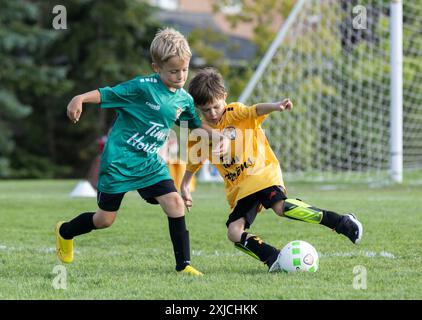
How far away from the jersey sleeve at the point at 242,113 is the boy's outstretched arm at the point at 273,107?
8cm

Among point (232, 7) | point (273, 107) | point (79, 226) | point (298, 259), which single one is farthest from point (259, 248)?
point (232, 7)

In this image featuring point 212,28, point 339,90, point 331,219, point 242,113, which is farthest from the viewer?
point 212,28

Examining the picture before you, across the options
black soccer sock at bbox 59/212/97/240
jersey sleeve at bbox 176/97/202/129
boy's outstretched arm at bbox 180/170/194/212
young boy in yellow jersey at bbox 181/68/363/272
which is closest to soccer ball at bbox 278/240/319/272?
young boy in yellow jersey at bbox 181/68/363/272

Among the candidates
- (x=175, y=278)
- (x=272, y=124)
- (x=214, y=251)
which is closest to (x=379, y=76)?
(x=272, y=124)

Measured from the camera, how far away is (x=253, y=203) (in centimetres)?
553

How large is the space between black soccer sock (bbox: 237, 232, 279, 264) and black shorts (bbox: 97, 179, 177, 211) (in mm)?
609

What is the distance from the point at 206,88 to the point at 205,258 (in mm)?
1303

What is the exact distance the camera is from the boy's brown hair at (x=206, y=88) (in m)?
5.39

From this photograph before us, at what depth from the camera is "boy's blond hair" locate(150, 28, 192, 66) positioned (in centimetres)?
507

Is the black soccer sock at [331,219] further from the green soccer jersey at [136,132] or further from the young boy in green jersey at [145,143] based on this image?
the green soccer jersey at [136,132]

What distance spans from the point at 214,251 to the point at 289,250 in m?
1.22

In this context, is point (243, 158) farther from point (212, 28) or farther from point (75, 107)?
point (212, 28)

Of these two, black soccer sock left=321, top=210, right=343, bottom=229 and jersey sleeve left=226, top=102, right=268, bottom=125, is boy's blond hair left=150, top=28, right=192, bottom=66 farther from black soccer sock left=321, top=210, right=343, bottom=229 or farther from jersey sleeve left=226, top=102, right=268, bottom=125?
black soccer sock left=321, top=210, right=343, bottom=229

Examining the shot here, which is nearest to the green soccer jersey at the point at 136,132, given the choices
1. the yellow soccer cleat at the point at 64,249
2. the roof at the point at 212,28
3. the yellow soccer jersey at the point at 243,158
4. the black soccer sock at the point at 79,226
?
the black soccer sock at the point at 79,226
